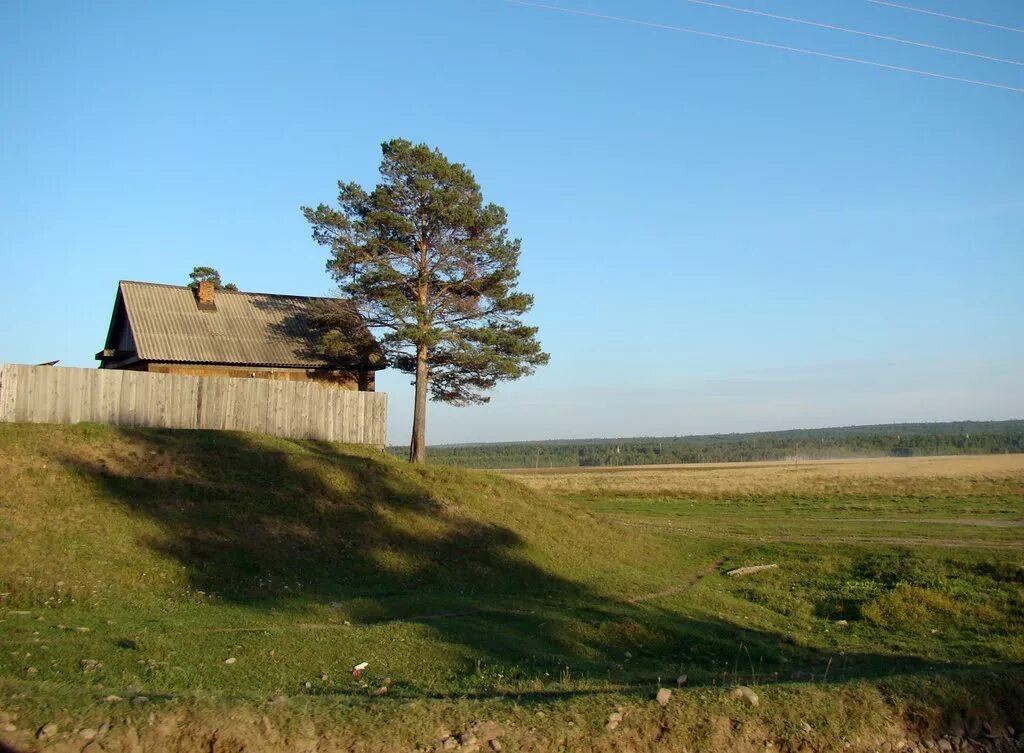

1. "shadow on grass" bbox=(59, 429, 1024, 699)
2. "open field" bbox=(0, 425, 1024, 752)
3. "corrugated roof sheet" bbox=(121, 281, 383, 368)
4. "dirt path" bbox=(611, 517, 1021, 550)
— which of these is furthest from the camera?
"corrugated roof sheet" bbox=(121, 281, 383, 368)

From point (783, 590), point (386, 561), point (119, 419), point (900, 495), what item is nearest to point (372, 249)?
point (119, 419)

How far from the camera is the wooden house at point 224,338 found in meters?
30.8

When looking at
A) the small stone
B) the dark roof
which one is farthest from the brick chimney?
the small stone

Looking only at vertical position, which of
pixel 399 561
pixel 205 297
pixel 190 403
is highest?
pixel 205 297

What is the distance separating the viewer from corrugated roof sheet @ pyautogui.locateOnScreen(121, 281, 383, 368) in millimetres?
30750

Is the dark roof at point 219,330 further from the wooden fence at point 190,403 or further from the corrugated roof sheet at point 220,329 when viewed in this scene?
the wooden fence at point 190,403

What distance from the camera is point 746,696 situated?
7754 mm

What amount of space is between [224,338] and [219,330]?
487 mm

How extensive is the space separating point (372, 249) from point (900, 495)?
1342 inches

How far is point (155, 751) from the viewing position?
6516 mm

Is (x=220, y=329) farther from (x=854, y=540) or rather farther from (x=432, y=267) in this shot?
(x=854, y=540)

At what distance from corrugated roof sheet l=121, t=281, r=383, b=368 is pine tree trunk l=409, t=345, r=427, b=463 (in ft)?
10.3

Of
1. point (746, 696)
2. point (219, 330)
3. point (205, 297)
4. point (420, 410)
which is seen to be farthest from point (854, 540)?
point (205, 297)

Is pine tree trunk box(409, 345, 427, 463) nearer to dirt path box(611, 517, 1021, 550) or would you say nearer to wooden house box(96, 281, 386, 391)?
wooden house box(96, 281, 386, 391)
